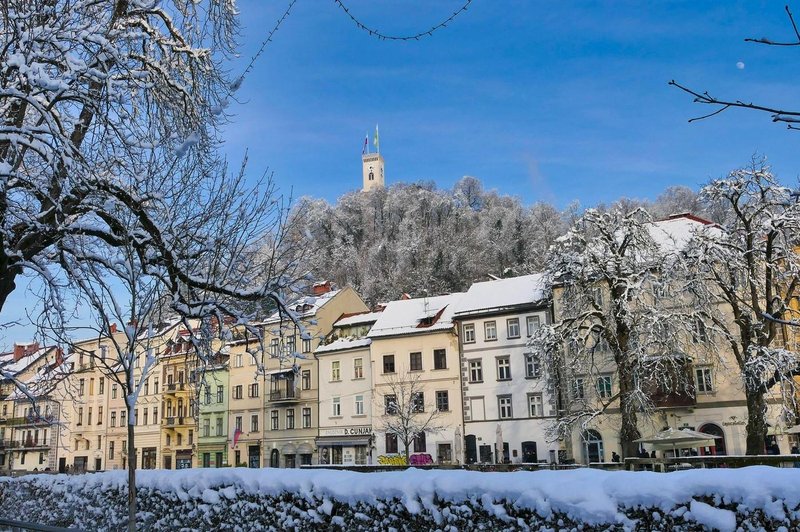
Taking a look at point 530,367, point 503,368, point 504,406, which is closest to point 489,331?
point 503,368

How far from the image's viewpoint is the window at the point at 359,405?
4606cm

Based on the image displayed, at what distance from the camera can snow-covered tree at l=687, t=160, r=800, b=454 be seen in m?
23.5

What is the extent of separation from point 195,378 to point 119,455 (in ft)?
→ 179

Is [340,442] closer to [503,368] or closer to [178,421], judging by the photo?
[503,368]

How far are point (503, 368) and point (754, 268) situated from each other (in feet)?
61.6

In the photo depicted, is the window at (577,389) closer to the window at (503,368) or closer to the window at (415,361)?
the window at (503,368)

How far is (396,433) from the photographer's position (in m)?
42.7

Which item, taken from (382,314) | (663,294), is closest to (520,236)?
(382,314)

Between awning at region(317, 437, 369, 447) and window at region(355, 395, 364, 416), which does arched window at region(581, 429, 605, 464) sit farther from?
window at region(355, 395, 364, 416)

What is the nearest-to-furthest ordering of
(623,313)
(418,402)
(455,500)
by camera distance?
(455,500) < (623,313) < (418,402)

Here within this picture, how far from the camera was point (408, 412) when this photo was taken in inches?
1654

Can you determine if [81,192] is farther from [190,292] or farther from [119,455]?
[119,455]

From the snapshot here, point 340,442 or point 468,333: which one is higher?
point 468,333

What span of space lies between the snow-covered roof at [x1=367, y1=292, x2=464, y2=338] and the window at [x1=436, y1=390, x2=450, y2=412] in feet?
12.8
